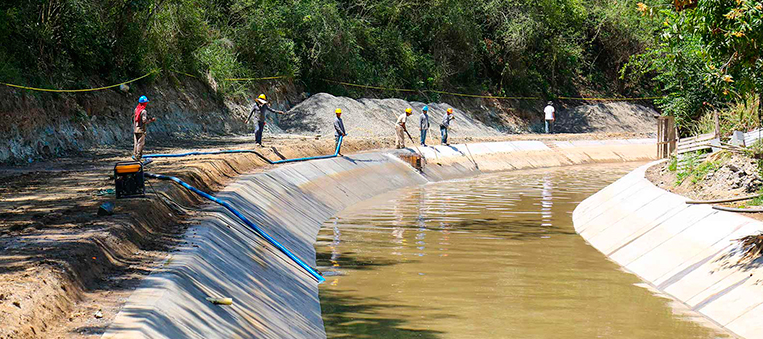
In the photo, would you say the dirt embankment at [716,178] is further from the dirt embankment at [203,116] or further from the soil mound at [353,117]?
the soil mound at [353,117]

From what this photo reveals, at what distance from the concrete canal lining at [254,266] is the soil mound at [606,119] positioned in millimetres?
28763

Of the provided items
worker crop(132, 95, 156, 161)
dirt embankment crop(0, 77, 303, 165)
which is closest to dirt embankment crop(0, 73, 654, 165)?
dirt embankment crop(0, 77, 303, 165)

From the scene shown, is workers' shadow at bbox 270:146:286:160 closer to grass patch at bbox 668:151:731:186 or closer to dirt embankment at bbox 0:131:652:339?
dirt embankment at bbox 0:131:652:339

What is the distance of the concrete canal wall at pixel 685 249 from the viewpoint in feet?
36.9

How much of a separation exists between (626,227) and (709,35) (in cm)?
617

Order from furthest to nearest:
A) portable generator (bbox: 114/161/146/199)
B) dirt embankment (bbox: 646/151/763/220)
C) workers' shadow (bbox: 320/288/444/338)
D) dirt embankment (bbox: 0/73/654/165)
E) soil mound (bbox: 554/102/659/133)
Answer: soil mound (bbox: 554/102/659/133)
dirt embankment (bbox: 0/73/654/165)
dirt embankment (bbox: 646/151/763/220)
portable generator (bbox: 114/161/146/199)
workers' shadow (bbox: 320/288/444/338)

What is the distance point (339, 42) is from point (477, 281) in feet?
97.5

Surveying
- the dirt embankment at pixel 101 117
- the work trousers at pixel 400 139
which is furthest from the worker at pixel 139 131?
the work trousers at pixel 400 139

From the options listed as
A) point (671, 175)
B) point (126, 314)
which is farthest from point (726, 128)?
point (126, 314)

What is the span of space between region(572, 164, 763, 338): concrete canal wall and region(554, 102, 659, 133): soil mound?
35.2 metres

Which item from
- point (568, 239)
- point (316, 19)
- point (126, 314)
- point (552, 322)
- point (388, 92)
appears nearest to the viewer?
point (126, 314)

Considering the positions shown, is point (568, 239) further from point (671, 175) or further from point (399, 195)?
point (399, 195)

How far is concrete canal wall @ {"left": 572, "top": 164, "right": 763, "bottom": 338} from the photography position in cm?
1125

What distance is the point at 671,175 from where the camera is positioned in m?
20.2
